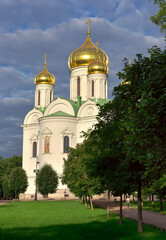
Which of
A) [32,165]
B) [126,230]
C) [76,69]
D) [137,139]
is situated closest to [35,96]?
[76,69]

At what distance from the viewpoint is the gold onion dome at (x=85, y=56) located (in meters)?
59.2

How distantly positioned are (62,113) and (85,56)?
12312 mm

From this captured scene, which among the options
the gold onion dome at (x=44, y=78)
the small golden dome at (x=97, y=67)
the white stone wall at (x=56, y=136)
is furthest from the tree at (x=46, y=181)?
the gold onion dome at (x=44, y=78)

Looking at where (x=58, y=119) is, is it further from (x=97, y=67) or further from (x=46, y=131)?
(x=97, y=67)

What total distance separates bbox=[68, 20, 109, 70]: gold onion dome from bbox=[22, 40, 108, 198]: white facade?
94 centimetres

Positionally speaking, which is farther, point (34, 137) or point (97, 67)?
point (34, 137)

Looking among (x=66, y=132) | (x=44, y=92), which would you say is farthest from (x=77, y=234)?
(x=44, y=92)

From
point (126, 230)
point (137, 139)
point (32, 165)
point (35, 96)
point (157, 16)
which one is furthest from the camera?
point (35, 96)

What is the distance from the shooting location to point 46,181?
4753 cm

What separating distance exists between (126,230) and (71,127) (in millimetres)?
39505

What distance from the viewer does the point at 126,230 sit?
1405 centimetres

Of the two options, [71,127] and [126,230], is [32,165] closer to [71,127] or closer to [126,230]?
[71,127]

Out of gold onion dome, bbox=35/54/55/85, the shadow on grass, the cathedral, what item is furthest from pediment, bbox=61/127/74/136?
the shadow on grass

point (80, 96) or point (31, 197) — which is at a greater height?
point (80, 96)
